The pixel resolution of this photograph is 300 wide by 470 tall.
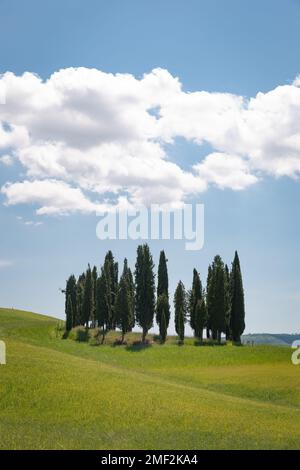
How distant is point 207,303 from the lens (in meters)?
91.4

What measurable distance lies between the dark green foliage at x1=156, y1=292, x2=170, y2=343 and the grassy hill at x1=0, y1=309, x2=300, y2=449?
30.9m

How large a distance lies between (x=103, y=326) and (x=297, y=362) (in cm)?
3820

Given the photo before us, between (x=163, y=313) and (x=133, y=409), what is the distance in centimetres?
5997

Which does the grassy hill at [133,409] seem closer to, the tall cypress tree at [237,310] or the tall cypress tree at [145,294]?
the tall cypress tree at [237,310]

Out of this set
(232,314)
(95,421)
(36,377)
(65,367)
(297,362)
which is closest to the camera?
(95,421)

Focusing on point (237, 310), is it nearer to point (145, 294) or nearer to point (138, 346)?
point (145, 294)

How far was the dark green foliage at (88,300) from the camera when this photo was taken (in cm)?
10175

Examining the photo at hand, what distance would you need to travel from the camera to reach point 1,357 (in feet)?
145

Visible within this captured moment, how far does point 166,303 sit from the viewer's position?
304 feet
